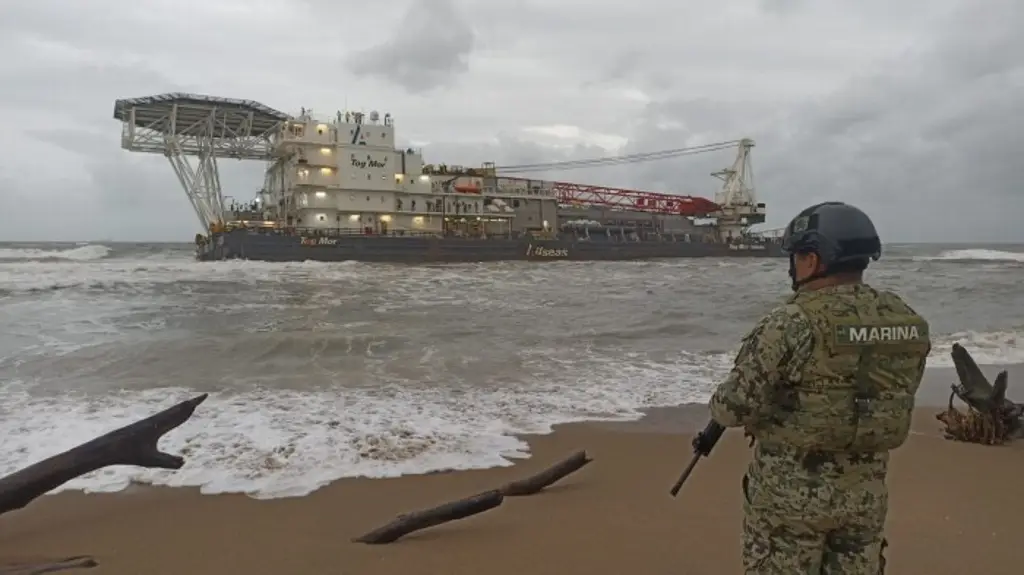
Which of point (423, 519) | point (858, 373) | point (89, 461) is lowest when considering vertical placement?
point (423, 519)

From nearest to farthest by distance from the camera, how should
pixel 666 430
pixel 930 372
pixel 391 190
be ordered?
1. pixel 666 430
2. pixel 930 372
3. pixel 391 190

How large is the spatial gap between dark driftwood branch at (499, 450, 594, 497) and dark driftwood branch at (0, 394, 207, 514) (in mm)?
1733

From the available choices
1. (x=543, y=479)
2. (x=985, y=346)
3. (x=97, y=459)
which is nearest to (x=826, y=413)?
(x=543, y=479)

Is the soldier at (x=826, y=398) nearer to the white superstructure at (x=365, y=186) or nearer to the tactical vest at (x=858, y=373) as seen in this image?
the tactical vest at (x=858, y=373)

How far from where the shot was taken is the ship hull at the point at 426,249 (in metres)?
32.1

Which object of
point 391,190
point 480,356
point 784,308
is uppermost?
point 391,190

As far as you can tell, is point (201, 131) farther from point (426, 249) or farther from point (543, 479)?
point (543, 479)

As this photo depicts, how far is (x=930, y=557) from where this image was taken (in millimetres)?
2898

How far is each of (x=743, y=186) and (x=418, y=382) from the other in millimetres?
51208

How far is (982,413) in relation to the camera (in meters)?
4.89

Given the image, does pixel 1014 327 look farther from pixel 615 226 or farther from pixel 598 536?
pixel 615 226

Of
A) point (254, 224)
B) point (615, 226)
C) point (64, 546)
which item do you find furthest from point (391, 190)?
point (64, 546)

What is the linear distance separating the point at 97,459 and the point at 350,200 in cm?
3499

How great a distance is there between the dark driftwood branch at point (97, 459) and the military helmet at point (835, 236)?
2.52m
